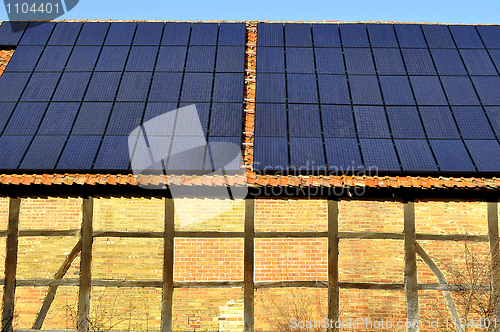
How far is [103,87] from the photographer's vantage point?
344 inches

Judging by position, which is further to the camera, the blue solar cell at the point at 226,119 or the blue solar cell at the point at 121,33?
the blue solar cell at the point at 121,33

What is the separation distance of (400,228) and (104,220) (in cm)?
583

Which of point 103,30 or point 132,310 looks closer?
point 132,310

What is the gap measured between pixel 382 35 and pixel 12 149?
972 centimetres

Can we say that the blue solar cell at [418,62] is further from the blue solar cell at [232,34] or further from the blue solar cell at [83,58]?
the blue solar cell at [83,58]

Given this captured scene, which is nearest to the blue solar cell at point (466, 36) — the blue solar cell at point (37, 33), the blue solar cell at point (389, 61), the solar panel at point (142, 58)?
the blue solar cell at point (389, 61)

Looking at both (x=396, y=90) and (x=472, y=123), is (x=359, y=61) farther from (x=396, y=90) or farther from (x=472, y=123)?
(x=472, y=123)

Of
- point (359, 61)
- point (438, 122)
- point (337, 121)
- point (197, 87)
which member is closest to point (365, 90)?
point (359, 61)

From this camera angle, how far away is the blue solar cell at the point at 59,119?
784 cm

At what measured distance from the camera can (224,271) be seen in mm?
7090

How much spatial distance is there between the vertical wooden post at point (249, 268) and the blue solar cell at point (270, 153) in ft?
2.44

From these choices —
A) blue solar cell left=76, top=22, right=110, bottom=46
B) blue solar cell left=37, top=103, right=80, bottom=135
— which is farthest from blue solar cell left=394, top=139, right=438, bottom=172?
blue solar cell left=76, top=22, right=110, bottom=46

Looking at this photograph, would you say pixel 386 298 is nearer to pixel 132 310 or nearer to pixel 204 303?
pixel 204 303

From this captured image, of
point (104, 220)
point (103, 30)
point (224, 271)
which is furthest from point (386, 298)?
point (103, 30)
